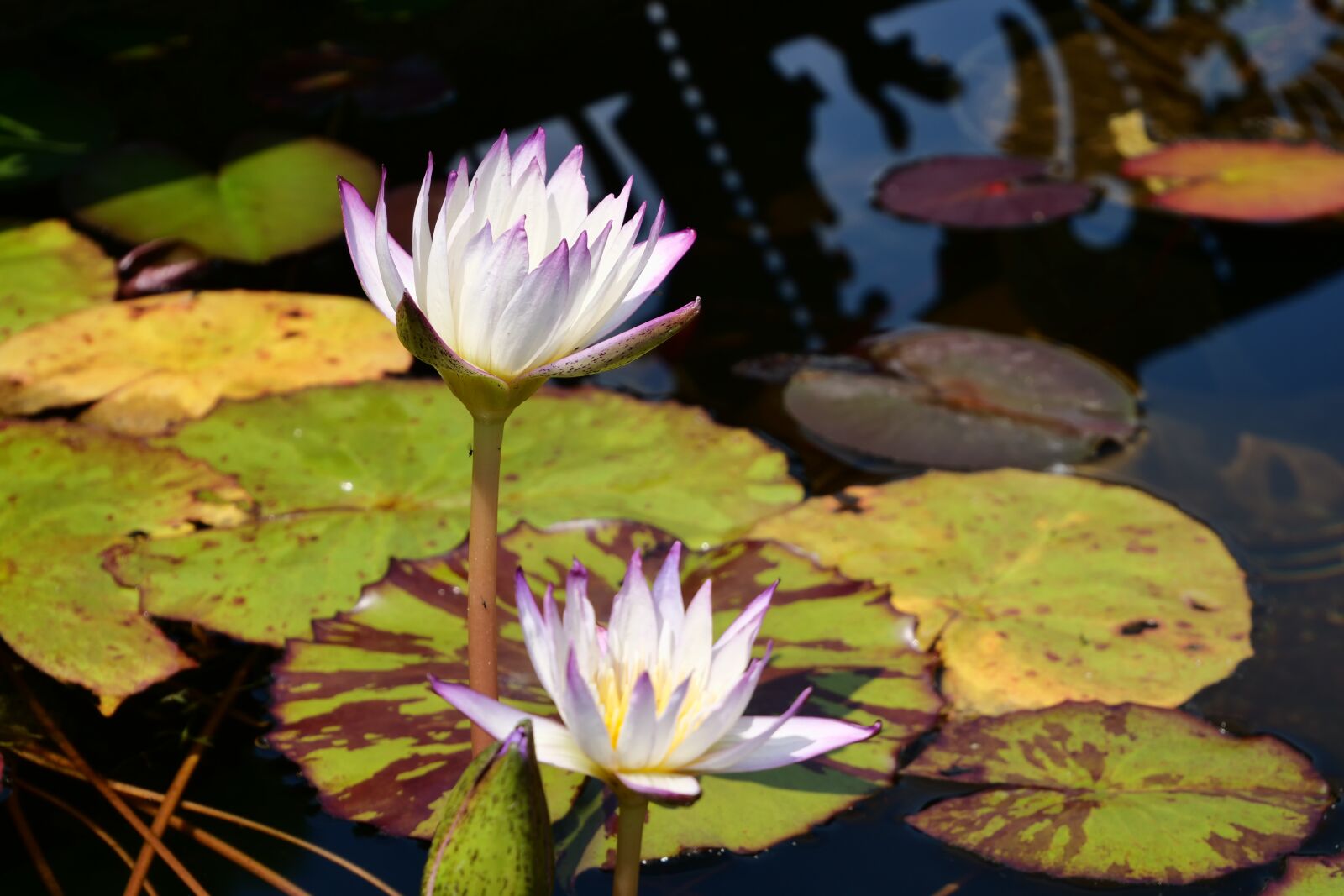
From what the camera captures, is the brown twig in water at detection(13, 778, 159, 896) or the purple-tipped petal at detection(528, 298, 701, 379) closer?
the purple-tipped petal at detection(528, 298, 701, 379)

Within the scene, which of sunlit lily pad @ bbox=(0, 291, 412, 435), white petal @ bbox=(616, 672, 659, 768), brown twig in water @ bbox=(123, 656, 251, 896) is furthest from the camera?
sunlit lily pad @ bbox=(0, 291, 412, 435)

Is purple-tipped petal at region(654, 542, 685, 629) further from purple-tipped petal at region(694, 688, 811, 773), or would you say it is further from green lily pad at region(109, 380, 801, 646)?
green lily pad at region(109, 380, 801, 646)

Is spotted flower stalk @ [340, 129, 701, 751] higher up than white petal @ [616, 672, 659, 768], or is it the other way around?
spotted flower stalk @ [340, 129, 701, 751]

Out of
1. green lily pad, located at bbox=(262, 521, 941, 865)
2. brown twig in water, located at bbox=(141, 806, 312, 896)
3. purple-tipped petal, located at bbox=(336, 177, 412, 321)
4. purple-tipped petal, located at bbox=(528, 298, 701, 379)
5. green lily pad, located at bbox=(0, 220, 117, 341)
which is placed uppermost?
purple-tipped petal, located at bbox=(336, 177, 412, 321)

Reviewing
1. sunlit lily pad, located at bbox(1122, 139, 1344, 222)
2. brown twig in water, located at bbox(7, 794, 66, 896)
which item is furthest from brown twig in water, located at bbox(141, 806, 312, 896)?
sunlit lily pad, located at bbox(1122, 139, 1344, 222)

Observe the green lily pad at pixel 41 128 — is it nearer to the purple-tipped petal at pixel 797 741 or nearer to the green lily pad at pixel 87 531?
the green lily pad at pixel 87 531

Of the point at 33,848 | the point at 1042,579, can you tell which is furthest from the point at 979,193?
the point at 33,848

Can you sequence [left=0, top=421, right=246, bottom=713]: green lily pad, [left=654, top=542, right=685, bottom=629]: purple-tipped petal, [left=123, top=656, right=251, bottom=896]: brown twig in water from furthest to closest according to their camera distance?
[left=0, top=421, right=246, bottom=713]: green lily pad
[left=123, top=656, right=251, bottom=896]: brown twig in water
[left=654, top=542, right=685, bottom=629]: purple-tipped petal

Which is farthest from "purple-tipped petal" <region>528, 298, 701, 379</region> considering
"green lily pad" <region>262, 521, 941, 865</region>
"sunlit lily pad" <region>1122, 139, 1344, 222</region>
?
"sunlit lily pad" <region>1122, 139, 1344, 222</region>
